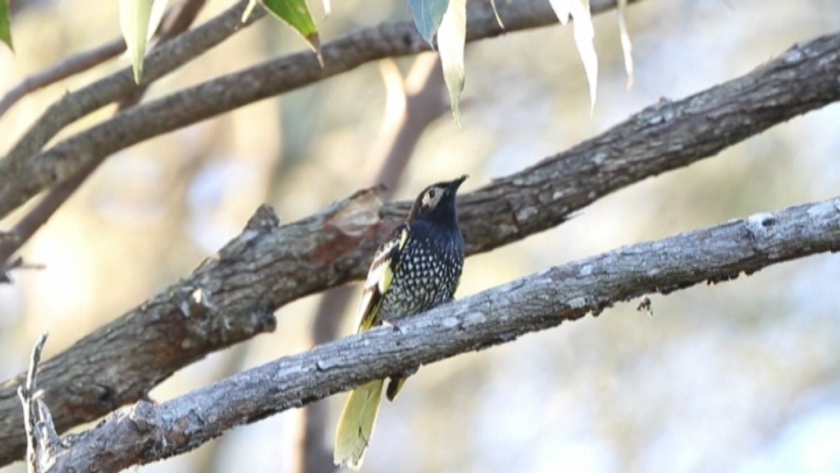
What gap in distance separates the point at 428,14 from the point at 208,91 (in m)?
1.82

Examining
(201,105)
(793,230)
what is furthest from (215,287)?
(793,230)

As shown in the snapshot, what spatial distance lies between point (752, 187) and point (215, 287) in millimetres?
4433

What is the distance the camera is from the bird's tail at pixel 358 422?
3.76 metres

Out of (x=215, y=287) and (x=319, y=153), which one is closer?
(x=215, y=287)

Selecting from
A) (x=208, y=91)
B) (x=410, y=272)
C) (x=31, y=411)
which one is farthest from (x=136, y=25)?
(x=410, y=272)

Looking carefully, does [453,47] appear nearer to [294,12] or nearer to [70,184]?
[294,12]

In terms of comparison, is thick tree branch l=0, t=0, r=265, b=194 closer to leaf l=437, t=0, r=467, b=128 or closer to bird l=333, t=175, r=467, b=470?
bird l=333, t=175, r=467, b=470

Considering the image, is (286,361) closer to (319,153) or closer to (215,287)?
(215,287)

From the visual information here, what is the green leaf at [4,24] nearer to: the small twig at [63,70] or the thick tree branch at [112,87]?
the thick tree branch at [112,87]

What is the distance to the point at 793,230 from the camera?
101 inches

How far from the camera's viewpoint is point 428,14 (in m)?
2.32

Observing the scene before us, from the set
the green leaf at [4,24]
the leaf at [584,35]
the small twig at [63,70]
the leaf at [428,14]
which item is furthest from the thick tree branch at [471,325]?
the small twig at [63,70]

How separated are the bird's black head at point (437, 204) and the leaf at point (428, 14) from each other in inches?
66.3

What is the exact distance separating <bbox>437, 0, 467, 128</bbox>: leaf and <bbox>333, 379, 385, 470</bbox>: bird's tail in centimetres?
143
